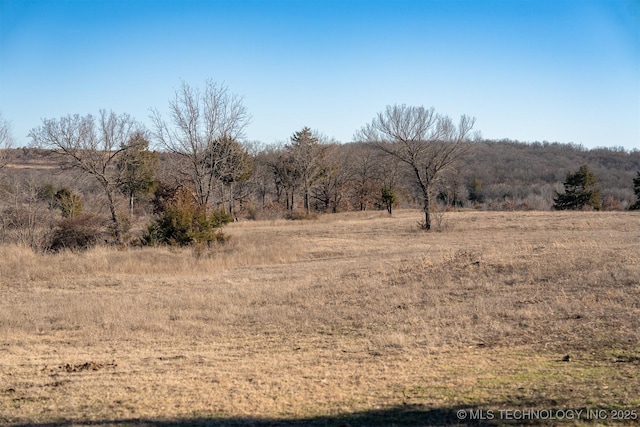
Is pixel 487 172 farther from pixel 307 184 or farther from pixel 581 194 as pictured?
pixel 307 184

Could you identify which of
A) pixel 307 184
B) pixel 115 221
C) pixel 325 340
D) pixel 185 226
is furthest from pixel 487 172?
pixel 325 340

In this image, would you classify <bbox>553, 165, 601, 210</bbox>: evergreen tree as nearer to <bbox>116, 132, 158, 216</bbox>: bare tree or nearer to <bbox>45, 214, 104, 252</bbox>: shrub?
<bbox>116, 132, 158, 216</bbox>: bare tree

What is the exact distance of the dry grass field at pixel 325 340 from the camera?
5855 millimetres

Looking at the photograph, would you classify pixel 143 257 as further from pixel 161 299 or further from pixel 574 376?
pixel 574 376

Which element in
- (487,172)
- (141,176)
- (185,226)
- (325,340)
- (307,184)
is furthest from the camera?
(487,172)

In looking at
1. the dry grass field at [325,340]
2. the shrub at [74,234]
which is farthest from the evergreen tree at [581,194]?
the shrub at [74,234]

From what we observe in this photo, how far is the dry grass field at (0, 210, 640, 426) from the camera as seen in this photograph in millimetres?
5855

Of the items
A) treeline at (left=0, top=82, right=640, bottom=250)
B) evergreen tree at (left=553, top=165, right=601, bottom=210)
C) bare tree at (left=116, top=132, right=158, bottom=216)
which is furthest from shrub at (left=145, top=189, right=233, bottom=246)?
evergreen tree at (left=553, top=165, right=601, bottom=210)

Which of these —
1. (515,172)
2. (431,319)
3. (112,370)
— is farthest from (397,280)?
(515,172)

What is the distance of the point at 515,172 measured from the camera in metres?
104

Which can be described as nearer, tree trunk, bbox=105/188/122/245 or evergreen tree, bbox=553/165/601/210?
tree trunk, bbox=105/188/122/245

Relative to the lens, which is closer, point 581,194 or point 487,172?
point 581,194

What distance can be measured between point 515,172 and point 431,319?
100 m

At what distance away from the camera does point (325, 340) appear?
10.2 meters
